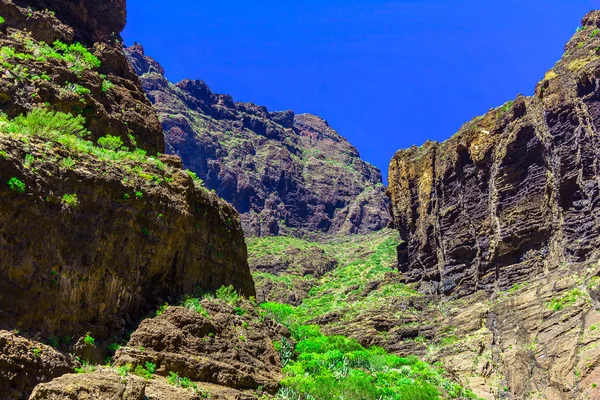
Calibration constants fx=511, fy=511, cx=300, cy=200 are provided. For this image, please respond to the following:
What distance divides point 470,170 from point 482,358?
88.4 feet

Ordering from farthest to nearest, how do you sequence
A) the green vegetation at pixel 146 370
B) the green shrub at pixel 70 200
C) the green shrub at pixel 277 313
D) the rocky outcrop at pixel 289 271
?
the rocky outcrop at pixel 289 271, the green shrub at pixel 277 313, the green shrub at pixel 70 200, the green vegetation at pixel 146 370

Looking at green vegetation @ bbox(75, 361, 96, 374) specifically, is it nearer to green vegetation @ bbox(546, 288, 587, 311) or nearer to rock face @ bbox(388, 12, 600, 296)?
green vegetation @ bbox(546, 288, 587, 311)

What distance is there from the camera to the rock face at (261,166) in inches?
4983

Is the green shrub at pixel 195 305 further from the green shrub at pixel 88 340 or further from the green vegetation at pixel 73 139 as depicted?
the green vegetation at pixel 73 139

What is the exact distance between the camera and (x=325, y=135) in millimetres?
187500

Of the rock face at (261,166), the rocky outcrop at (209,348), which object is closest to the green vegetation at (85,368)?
the rocky outcrop at (209,348)

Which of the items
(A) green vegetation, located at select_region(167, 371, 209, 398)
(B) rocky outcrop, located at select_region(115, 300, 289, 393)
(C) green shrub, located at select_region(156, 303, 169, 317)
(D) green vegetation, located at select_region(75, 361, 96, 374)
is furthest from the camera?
(C) green shrub, located at select_region(156, 303, 169, 317)

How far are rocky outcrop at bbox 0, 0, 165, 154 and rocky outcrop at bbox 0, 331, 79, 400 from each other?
418 inches

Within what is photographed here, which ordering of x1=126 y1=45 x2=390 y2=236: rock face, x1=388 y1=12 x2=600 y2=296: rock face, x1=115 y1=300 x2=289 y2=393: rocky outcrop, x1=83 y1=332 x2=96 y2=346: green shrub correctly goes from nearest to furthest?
1. x1=83 y1=332 x2=96 y2=346: green shrub
2. x1=115 y1=300 x2=289 y2=393: rocky outcrop
3. x1=388 y1=12 x2=600 y2=296: rock face
4. x1=126 y1=45 x2=390 y2=236: rock face

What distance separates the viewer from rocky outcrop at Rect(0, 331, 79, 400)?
11.2 m

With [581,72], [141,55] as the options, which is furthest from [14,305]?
[141,55]

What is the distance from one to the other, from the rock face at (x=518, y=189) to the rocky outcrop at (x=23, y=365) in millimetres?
44091

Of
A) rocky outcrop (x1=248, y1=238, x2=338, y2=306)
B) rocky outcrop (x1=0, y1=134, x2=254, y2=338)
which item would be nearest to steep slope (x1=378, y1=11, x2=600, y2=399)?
rocky outcrop (x1=248, y1=238, x2=338, y2=306)

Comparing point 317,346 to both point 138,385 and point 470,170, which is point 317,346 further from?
point 470,170
